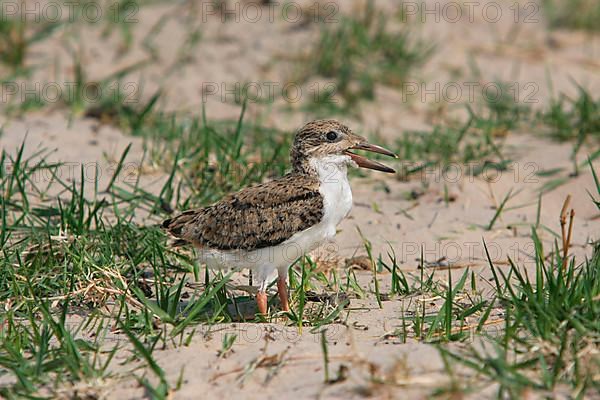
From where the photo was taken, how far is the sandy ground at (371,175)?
13.0ft

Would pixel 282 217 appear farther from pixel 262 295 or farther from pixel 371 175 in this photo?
pixel 371 175

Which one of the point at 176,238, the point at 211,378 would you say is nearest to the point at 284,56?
the point at 176,238

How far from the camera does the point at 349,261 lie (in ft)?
18.7

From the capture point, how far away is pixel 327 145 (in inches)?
206

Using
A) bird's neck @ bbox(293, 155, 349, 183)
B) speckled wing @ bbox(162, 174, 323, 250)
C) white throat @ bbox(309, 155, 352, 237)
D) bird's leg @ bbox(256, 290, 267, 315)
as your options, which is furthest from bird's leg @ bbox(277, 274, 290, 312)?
bird's neck @ bbox(293, 155, 349, 183)

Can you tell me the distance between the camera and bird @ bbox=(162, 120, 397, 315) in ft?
16.1

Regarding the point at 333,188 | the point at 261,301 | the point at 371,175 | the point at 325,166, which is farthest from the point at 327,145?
the point at 371,175

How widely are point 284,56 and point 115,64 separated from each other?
160cm

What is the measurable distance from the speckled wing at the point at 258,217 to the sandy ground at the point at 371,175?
19.5 inches

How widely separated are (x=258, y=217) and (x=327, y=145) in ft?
2.00

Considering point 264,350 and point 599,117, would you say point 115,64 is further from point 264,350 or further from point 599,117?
point 264,350

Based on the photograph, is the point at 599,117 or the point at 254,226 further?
the point at 599,117

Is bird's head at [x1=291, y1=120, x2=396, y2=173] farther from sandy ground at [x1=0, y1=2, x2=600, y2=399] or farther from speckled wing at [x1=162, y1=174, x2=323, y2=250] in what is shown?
sandy ground at [x1=0, y1=2, x2=600, y2=399]

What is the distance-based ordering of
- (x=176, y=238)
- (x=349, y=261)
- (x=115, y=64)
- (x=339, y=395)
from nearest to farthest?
(x=339, y=395) → (x=176, y=238) → (x=349, y=261) → (x=115, y=64)
